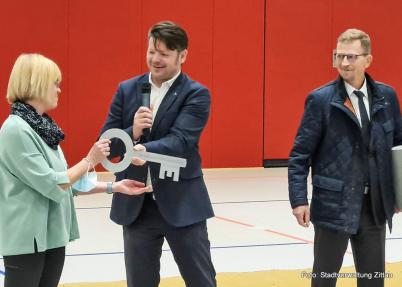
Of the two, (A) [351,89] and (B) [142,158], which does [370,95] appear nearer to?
(A) [351,89]

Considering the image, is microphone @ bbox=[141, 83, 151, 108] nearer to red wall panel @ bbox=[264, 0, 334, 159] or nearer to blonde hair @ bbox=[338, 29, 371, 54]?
blonde hair @ bbox=[338, 29, 371, 54]

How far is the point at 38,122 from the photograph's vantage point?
8.97ft

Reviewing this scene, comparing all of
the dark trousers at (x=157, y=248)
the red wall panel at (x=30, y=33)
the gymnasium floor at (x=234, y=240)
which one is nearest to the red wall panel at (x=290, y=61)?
the gymnasium floor at (x=234, y=240)

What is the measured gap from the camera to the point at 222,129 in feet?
34.6

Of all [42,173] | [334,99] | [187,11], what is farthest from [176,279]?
[187,11]

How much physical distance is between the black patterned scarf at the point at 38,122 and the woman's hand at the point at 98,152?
16 cm

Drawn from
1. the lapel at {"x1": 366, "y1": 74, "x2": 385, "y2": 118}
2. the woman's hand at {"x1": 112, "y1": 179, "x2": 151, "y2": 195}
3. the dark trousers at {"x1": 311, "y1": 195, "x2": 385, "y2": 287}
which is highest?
the lapel at {"x1": 366, "y1": 74, "x2": 385, "y2": 118}

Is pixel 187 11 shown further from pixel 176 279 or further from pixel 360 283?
pixel 360 283

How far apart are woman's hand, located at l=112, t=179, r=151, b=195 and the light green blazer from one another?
312mm

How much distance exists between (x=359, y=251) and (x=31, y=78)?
1.74 m

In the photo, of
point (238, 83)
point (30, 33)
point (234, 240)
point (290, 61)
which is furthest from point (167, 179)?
point (290, 61)

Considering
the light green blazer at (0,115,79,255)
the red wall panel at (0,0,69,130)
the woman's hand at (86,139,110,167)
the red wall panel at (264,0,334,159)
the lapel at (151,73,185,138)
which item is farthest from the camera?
the red wall panel at (264,0,334,159)

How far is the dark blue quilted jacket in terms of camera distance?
331 cm

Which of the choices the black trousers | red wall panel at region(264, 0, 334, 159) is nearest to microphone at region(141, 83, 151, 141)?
the black trousers
